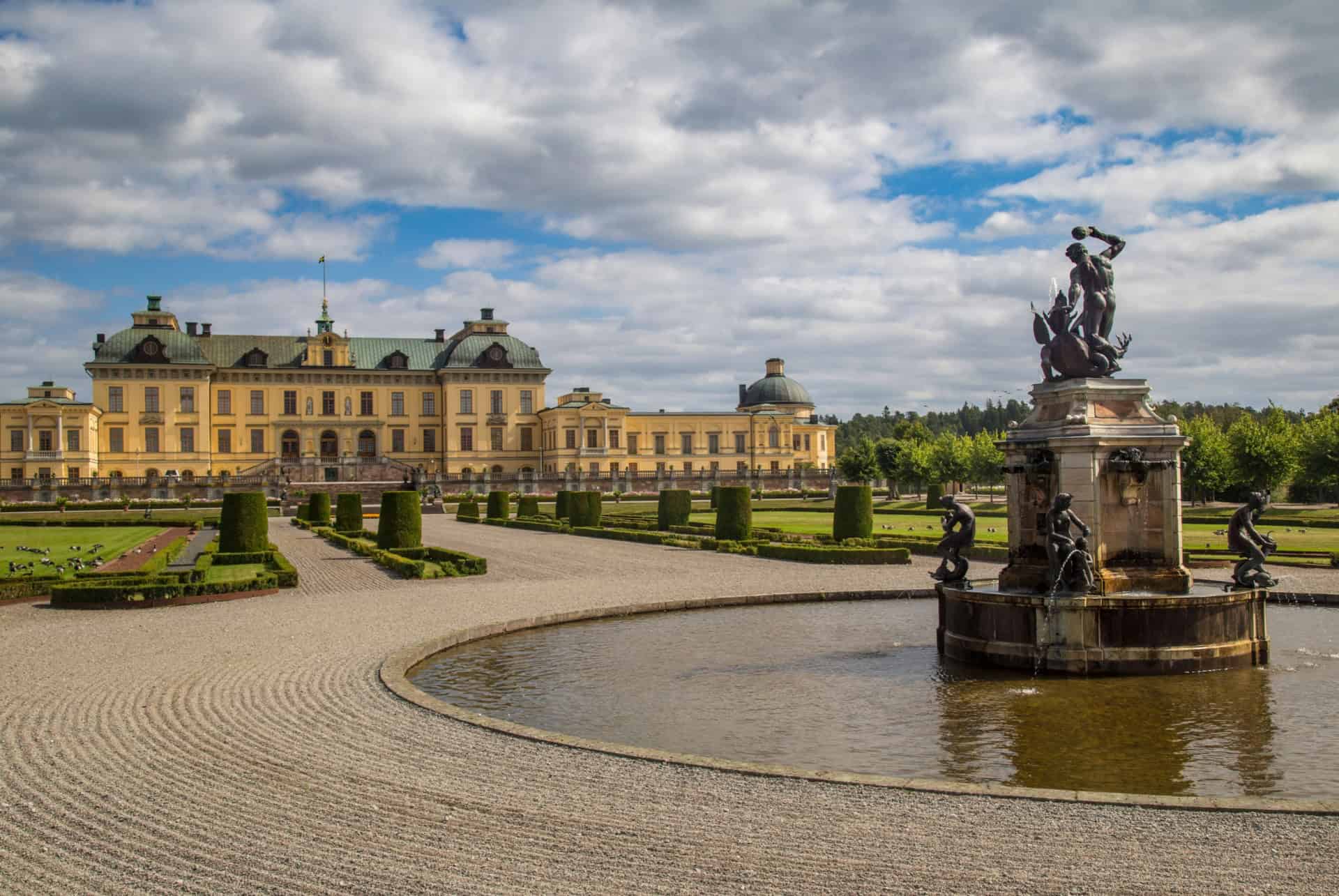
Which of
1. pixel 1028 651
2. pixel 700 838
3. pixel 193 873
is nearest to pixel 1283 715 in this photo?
pixel 1028 651

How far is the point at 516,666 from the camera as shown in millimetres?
12859

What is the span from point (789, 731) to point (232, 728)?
460 centimetres

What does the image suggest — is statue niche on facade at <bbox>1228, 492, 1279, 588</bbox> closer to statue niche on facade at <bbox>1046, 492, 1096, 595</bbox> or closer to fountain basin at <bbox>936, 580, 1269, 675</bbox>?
fountain basin at <bbox>936, 580, 1269, 675</bbox>

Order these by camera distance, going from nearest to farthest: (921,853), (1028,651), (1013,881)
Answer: (1013,881) < (921,853) < (1028,651)

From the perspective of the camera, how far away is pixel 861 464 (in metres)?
73.8

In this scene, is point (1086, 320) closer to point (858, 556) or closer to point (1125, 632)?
point (1125, 632)

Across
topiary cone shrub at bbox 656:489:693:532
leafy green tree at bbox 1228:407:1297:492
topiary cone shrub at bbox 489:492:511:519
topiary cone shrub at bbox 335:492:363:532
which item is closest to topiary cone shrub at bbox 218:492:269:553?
topiary cone shrub at bbox 335:492:363:532

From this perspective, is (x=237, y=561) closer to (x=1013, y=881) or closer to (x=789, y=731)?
(x=789, y=731)

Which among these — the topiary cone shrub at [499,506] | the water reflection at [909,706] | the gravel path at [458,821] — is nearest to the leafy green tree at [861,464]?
the topiary cone shrub at [499,506]

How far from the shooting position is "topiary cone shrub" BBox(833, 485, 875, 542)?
2927 cm

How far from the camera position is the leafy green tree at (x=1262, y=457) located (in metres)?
47.2

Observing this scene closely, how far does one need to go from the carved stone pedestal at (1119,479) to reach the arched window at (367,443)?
75163mm

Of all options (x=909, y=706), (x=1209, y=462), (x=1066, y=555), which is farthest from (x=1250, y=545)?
(x=1209, y=462)

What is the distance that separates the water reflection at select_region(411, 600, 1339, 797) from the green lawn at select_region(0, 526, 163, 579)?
12450 millimetres
